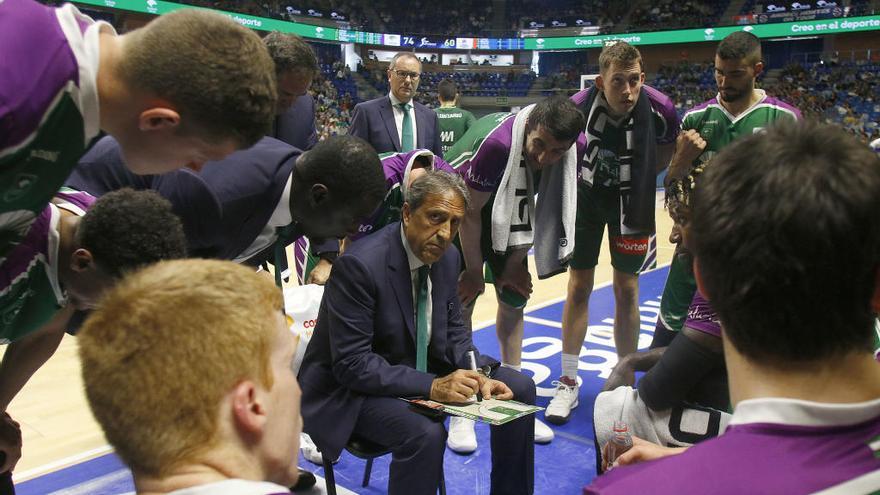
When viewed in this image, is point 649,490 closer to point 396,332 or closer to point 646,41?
point 396,332

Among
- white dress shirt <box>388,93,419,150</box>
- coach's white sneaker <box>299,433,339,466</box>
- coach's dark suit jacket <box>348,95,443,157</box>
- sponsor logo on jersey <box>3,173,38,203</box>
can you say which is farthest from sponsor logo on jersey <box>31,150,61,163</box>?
white dress shirt <box>388,93,419,150</box>

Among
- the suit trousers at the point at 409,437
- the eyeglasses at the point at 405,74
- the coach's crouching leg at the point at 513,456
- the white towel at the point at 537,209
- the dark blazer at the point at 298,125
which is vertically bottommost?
the coach's crouching leg at the point at 513,456

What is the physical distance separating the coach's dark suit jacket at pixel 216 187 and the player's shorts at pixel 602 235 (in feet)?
5.87

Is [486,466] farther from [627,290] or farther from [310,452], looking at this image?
[627,290]

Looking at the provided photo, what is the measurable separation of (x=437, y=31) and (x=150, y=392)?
3208 centimetres

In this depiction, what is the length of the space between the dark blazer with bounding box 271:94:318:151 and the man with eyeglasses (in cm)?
71

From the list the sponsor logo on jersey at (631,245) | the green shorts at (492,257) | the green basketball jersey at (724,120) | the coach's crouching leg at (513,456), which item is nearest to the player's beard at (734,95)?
the green basketball jersey at (724,120)

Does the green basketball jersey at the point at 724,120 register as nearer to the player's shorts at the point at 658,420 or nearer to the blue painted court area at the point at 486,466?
the blue painted court area at the point at 486,466

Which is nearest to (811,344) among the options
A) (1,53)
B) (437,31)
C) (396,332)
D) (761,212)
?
(761,212)

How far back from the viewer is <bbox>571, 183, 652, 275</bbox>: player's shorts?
3.71m

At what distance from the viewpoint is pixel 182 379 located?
892 mm

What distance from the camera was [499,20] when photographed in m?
32.1

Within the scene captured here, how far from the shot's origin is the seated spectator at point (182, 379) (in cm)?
89

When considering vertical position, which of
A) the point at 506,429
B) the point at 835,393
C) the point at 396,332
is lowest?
the point at 506,429
